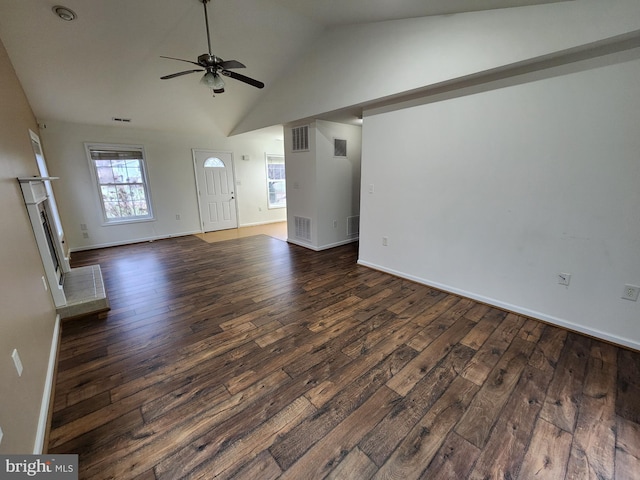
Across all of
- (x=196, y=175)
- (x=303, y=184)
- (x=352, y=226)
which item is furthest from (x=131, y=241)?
(x=352, y=226)

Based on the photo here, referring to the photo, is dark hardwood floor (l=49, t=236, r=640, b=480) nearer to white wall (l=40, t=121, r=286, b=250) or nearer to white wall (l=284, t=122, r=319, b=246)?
white wall (l=284, t=122, r=319, b=246)

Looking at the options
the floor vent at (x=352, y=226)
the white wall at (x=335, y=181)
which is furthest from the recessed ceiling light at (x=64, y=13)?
the floor vent at (x=352, y=226)

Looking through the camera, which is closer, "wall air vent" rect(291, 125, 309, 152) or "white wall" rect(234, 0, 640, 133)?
"white wall" rect(234, 0, 640, 133)

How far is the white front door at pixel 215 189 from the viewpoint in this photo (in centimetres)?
640

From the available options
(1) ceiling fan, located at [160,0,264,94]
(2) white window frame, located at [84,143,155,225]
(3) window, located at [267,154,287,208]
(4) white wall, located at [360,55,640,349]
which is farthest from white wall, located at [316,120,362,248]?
(2) white window frame, located at [84,143,155,225]

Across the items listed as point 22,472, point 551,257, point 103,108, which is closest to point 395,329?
point 551,257

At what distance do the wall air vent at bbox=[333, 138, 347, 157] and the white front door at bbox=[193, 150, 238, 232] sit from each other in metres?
3.25

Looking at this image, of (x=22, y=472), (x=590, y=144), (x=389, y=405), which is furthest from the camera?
(x=590, y=144)

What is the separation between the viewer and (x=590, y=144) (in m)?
2.15

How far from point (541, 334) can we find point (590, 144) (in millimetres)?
1648

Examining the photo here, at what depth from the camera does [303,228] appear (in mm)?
5207

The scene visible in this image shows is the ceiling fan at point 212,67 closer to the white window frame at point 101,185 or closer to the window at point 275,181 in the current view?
the white window frame at point 101,185

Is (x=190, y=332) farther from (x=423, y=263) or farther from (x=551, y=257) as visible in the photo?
(x=551, y=257)

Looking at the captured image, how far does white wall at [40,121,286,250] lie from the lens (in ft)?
16.1
